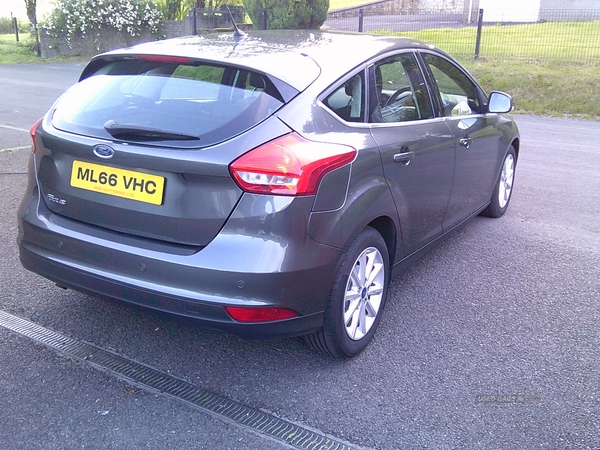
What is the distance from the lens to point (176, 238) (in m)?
2.87

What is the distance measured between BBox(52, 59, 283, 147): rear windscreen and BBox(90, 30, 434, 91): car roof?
3.0 inches

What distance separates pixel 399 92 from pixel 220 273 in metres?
1.77

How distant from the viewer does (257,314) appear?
9.29ft

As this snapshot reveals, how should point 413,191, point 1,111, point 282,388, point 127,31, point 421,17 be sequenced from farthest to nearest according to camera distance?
point 127,31 < point 421,17 < point 1,111 < point 413,191 < point 282,388

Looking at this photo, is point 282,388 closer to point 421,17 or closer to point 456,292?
point 456,292

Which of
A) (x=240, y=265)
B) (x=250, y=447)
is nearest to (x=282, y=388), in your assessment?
(x=250, y=447)

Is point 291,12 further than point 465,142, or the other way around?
point 291,12

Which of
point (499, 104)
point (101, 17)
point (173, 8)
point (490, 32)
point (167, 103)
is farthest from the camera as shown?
point (173, 8)

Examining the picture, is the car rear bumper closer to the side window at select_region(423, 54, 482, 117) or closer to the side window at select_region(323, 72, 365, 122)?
the side window at select_region(323, 72, 365, 122)

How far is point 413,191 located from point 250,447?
70.5 inches

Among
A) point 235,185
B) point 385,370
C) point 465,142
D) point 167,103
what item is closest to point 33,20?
point 465,142

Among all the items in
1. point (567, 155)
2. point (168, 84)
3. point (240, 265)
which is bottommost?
point (567, 155)

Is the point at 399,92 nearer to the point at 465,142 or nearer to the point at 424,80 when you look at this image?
the point at 424,80

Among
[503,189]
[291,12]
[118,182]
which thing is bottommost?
[503,189]
